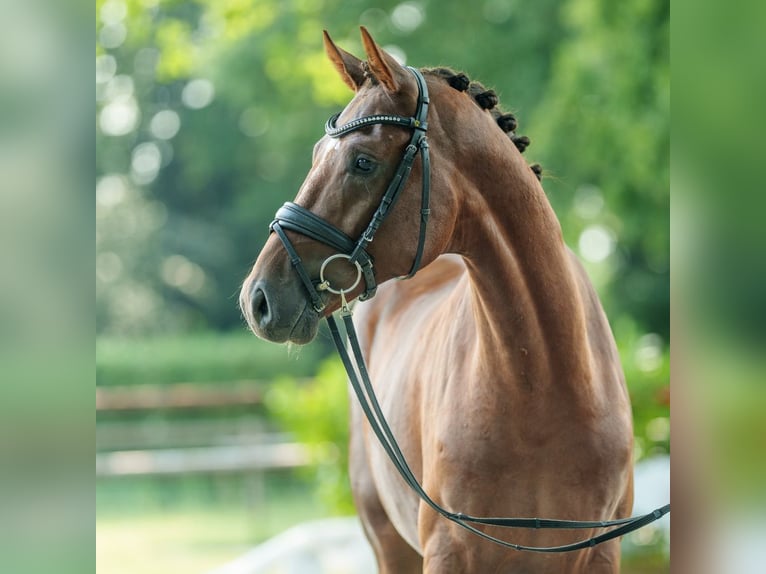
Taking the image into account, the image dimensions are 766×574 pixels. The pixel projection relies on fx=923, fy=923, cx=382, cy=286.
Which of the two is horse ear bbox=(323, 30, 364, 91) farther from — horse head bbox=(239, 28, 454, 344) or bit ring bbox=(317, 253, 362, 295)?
bit ring bbox=(317, 253, 362, 295)

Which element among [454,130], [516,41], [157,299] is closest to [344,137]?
[454,130]

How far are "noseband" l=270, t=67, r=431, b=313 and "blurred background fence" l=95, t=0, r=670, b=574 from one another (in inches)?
14.2

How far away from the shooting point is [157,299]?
24828 mm

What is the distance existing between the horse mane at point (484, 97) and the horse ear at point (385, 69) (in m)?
0.21

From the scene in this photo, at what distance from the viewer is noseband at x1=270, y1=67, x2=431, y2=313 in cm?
234

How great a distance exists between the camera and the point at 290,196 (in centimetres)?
2097

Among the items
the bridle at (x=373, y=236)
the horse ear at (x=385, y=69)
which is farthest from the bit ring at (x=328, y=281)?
the horse ear at (x=385, y=69)

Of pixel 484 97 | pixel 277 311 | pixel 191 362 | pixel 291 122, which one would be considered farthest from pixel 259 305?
pixel 291 122

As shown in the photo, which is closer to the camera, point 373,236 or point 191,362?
point 373,236

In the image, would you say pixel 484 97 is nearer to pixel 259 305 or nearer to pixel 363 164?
pixel 363 164

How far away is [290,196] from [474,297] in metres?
18.6

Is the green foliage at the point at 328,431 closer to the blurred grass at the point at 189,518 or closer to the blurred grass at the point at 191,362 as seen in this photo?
the blurred grass at the point at 189,518
